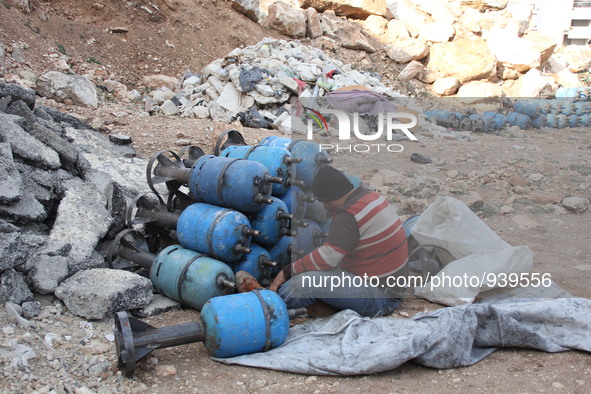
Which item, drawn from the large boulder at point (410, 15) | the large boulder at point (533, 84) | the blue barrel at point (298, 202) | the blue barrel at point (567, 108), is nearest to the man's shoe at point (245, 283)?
the blue barrel at point (298, 202)

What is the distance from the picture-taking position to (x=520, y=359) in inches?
120

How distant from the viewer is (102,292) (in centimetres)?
338

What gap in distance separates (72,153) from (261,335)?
306 centimetres

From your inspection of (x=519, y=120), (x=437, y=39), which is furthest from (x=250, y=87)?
(x=437, y=39)

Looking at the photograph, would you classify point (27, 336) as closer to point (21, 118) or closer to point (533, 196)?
point (21, 118)

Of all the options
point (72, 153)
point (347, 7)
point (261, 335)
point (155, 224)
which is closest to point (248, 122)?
point (72, 153)

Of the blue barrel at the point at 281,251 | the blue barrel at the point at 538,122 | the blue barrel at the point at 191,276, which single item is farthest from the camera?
the blue barrel at the point at 538,122

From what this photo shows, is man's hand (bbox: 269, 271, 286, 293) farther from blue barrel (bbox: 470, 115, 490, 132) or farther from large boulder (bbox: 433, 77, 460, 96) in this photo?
large boulder (bbox: 433, 77, 460, 96)

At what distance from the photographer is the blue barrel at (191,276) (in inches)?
137

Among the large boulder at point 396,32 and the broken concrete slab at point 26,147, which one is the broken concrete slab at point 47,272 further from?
the large boulder at point 396,32

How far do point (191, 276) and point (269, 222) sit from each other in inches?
Result: 28.8

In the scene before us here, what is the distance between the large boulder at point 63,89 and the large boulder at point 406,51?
11256mm

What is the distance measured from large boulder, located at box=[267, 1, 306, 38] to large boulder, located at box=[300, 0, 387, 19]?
1.73 meters


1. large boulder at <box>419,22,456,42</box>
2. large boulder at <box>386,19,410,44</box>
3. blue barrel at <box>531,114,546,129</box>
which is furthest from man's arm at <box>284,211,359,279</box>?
large boulder at <box>419,22,456,42</box>
